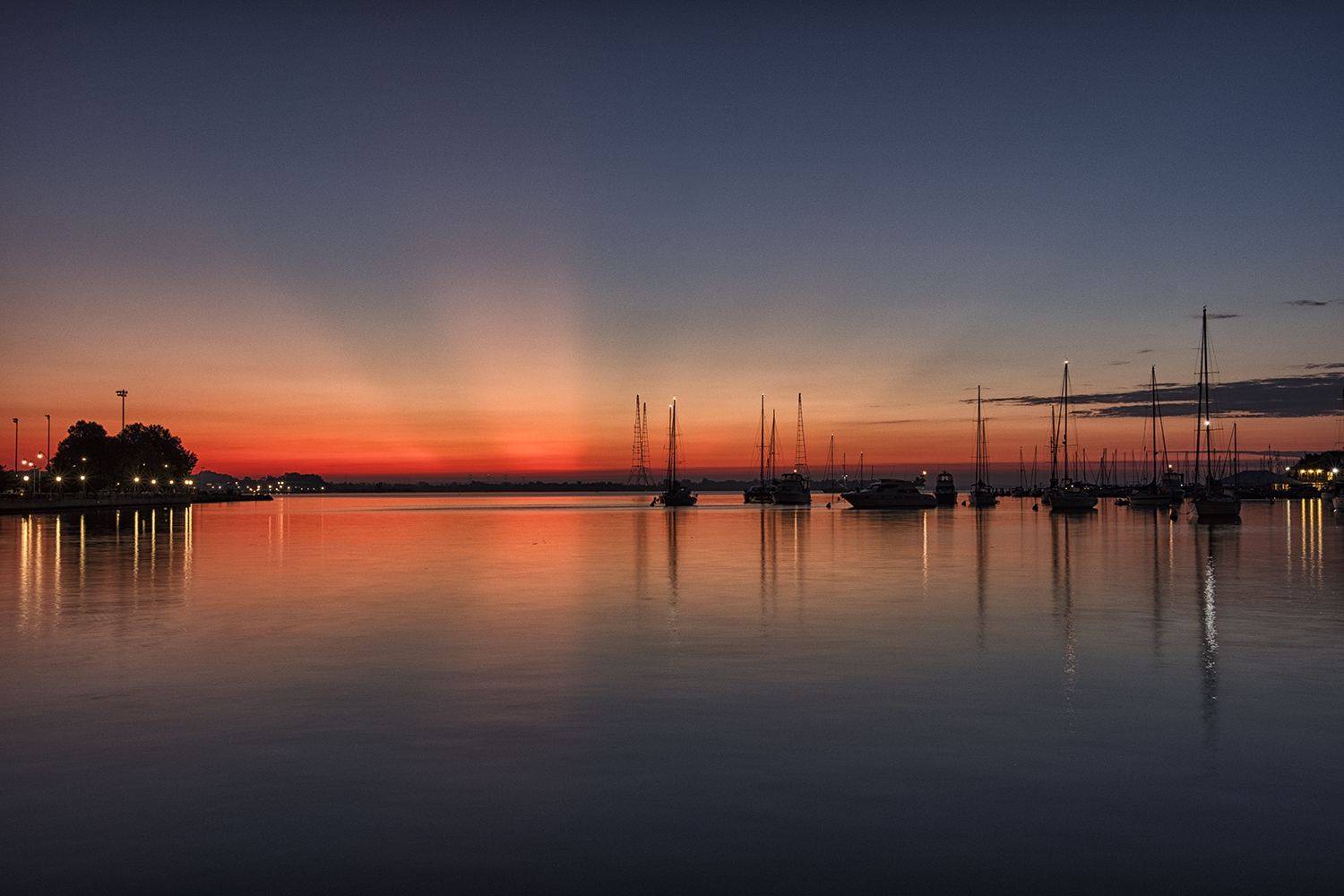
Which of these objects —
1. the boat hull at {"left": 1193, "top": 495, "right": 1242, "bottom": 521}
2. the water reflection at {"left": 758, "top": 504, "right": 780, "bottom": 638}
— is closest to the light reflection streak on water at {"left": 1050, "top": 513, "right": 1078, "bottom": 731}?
the water reflection at {"left": 758, "top": 504, "right": 780, "bottom": 638}

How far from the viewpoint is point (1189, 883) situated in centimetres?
726

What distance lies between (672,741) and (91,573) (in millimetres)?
29474

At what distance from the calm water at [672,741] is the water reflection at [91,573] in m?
0.45

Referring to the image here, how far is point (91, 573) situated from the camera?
33.2 metres

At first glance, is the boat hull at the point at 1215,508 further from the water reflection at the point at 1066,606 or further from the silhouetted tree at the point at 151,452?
the silhouetted tree at the point at 151,452

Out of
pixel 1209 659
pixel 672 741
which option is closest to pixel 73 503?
pixel 672 741

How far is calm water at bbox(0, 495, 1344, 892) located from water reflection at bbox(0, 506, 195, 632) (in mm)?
454

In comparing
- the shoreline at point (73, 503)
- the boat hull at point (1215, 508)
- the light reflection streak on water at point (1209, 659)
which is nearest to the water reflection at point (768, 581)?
the light reflection streak on water at point (1209, 659)

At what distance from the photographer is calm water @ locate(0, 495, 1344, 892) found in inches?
303

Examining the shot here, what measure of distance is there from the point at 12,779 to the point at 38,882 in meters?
3.08

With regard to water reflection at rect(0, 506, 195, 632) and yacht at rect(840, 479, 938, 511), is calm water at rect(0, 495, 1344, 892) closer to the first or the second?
water reflection at rect(0, 506, 195, 632)

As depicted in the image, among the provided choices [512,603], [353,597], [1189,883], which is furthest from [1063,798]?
[353,597]

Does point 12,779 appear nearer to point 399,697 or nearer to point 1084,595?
point 399,697

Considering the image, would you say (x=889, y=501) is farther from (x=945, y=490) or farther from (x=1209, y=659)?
(x=1209, y=659)
